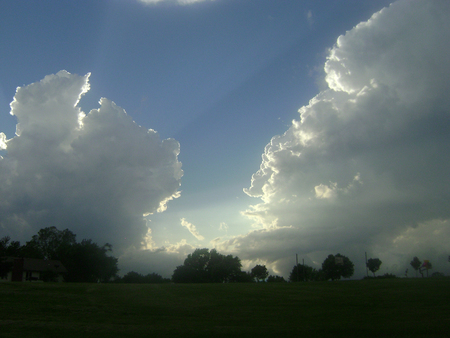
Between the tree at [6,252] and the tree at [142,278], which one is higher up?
the tree at [6,252]

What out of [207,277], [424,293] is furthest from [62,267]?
[424,293]

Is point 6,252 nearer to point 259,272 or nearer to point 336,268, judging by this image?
point 259,272

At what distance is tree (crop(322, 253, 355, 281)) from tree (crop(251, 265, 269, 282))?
73.1 ft

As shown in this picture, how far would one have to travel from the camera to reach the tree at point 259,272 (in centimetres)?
12812

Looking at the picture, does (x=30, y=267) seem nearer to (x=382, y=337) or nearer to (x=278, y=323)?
(x=278, y=323)

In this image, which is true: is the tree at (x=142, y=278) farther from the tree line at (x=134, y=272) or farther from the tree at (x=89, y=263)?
the tree at (x=89, y=263)

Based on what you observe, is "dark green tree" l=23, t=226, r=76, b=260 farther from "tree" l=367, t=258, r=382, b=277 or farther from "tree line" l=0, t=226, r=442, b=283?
"tree" l=367, t=258, r=382, b=277

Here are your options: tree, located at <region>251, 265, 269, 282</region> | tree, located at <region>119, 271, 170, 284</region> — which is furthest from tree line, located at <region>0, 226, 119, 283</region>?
→ tree, located at <region>251, 265, 269, 282</region>

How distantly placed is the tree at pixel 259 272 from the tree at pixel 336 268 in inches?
877

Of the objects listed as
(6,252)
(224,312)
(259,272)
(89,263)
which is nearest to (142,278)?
(89,263)

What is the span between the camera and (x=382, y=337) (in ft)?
51.1

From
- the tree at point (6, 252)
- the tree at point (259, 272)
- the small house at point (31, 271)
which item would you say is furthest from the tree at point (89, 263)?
the tree at point (259, 272)

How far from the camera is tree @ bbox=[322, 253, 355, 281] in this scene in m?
122

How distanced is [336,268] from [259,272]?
28.7 metres
